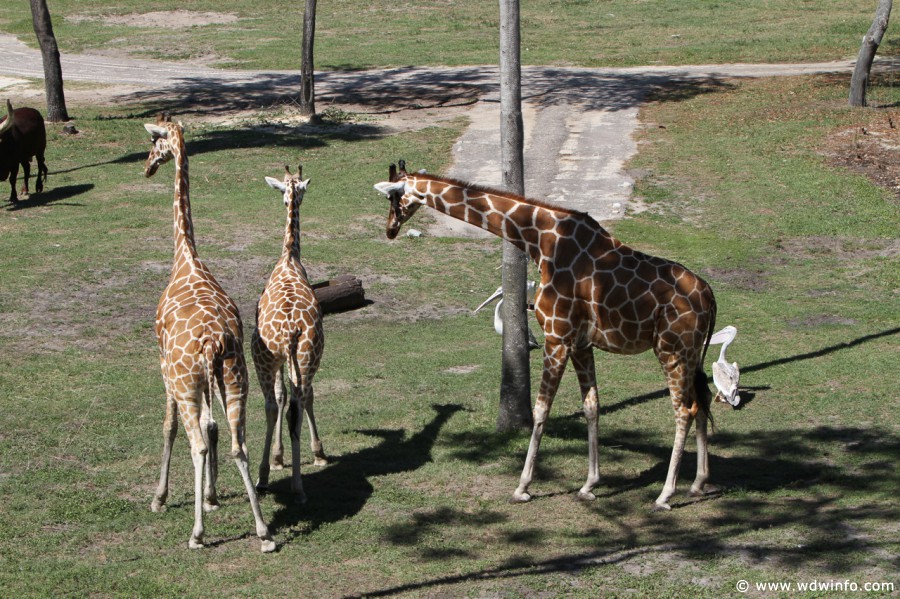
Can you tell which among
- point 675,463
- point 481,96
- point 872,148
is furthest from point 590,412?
point 481,96

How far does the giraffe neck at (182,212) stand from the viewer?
419 inches

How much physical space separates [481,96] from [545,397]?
23009 mm

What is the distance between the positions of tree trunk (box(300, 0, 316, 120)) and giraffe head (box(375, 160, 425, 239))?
17913mm

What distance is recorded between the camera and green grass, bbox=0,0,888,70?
3766 cm

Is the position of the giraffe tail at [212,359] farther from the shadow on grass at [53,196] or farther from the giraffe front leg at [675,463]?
the shadow on grass at [53,196]

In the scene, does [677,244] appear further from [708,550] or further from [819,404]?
[708,550]

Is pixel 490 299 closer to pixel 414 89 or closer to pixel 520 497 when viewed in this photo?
pixel 520 497

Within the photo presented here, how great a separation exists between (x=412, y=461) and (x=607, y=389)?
3.18 meters

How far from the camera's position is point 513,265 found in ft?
37.9

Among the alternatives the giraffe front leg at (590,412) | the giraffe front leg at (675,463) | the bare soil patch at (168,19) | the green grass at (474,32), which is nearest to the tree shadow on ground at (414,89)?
the green grass at (474,32)

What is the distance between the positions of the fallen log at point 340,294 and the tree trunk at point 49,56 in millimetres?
14335

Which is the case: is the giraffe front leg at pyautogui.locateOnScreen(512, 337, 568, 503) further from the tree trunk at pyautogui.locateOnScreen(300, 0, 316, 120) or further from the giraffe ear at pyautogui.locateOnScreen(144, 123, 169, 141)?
the tree trunk at pyautogui.locateOnScreen(300, 0, 316, 120)

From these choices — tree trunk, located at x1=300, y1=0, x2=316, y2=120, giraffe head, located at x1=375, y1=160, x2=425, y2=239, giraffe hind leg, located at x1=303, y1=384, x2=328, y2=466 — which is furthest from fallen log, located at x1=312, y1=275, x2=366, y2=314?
tree trunk, located at x1=300, y1=0, x2=316, y2=120

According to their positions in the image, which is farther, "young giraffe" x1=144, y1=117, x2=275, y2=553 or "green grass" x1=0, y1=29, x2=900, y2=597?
"young giraffe" x1=144, y1=117, x2=275, y2=553
